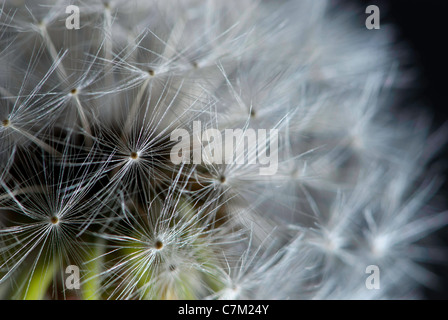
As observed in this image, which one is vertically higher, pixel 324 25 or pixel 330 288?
pixel 324 25

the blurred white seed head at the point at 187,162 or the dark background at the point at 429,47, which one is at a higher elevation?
the dark background at the point at 429,47

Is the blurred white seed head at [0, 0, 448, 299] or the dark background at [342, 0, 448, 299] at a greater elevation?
the dark background at [342, 0, 448, 299]

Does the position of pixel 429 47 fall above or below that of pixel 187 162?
above

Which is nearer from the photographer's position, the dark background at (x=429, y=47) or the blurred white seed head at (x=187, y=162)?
the blurred white seed head at (x=187, y=162)

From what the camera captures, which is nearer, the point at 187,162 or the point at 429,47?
the point at 187,162

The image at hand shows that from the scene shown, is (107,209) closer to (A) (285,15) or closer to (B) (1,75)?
(B) (1,75)

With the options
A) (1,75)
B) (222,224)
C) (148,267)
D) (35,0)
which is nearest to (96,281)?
(148,267)

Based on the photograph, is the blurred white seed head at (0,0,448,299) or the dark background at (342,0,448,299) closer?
the blurred white seed head at (0,0,448,299)

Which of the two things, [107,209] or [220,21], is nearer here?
[107,209]
